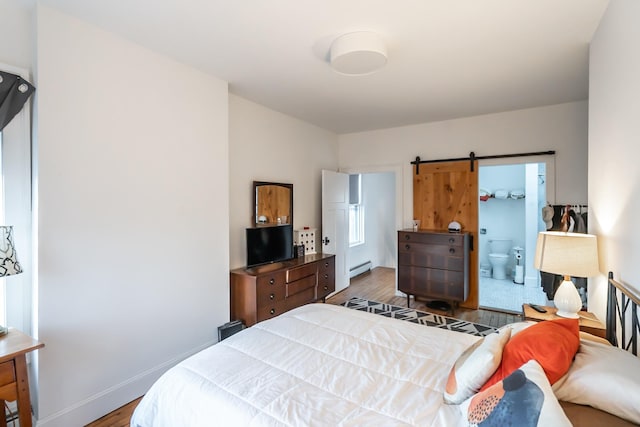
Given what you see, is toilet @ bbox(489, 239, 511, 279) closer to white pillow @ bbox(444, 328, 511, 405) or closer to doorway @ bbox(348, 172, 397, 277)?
doorway @ bbox(348, 172, 397, 277)

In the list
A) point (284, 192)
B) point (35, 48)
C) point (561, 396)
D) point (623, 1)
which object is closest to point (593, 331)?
point (561, 396)

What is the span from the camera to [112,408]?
6.98ft

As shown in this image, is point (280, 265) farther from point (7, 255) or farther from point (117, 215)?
point (7, 255)

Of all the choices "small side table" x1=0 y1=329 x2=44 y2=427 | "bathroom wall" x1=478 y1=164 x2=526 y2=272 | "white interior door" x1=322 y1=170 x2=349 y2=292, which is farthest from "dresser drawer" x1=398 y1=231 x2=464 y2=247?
"small side table" x1=0 y1=329 x2=44 y2=427

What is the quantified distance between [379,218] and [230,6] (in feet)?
17.9

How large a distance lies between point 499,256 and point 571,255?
4130mm

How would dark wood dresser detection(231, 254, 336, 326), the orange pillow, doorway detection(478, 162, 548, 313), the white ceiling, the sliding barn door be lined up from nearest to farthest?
the orange pillow
the white ceiling
dark wood dresser detection(231, 254, 336, 326)
the sliding barn door
doorway detection(478, 162, 548, 313)

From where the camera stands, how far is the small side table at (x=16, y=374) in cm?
147

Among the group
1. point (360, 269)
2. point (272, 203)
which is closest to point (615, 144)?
point (272, 203)

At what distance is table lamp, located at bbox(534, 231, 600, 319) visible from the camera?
71.7 inches

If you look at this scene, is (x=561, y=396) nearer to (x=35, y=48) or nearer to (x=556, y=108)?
(x=35, y=48)

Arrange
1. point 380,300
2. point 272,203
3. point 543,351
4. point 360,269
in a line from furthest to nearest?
1. point 360,269
2. point 380,300
3. point 272,203
4. point 543,351

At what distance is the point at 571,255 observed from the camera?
6.08 feet

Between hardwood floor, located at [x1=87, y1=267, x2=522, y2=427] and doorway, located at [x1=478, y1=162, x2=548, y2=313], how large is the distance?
2.98 feet
